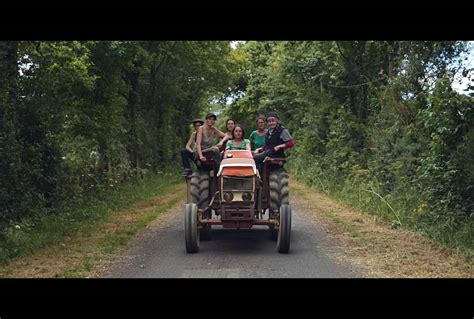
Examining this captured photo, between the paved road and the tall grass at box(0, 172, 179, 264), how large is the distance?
154cm

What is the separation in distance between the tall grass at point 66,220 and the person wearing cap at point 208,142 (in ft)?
9.66

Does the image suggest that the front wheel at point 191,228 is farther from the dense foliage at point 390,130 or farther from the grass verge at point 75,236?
the dense foliage at point 390,130

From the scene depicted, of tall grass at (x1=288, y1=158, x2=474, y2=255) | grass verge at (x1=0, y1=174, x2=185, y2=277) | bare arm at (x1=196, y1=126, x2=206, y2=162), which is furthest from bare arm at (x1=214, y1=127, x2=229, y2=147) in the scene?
tall grass at (x1=288, y1=158, x2=474, y2=255)

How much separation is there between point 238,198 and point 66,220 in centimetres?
481

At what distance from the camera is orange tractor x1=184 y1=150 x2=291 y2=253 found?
9383 millimetres

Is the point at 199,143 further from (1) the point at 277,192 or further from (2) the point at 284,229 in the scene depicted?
(2) the point at 284,229

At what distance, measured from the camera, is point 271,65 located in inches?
1348

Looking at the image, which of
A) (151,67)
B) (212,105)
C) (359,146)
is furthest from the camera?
(212,105)

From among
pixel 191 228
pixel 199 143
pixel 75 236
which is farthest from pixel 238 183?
pixel 75 236

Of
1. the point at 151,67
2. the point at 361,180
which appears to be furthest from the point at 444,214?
the point at 151,67

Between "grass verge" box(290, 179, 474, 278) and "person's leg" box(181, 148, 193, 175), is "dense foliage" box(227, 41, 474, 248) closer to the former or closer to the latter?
"grass verge" box(290, 179, 474, 278)

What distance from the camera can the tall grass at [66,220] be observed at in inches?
386

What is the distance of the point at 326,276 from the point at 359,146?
1201cm
